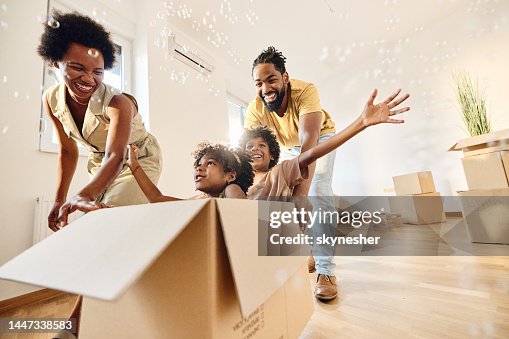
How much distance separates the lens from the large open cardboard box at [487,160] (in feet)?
Result: 4.17

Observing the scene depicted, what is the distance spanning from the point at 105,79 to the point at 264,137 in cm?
96

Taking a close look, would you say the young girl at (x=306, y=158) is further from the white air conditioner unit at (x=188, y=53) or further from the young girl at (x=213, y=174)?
the white air conditioner unit at (x=188, y=53)

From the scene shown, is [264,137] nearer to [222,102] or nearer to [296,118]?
[296,118]

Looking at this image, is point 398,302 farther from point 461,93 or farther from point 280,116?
point 461,93

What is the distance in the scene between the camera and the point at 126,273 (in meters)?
0.18

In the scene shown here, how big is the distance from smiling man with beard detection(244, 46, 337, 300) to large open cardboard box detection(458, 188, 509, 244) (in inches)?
37.3

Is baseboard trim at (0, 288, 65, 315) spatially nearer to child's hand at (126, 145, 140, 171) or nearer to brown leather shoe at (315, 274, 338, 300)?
child's hand at (126, 145, 140, 171)

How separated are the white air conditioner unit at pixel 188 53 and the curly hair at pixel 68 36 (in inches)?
35.3

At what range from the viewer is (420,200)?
2.22 metres

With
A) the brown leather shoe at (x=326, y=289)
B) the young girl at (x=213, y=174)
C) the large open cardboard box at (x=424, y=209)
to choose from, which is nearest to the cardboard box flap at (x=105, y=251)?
the young girl at (x=213, y=174)

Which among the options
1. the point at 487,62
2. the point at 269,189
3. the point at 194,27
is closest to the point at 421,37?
the point at 487,62

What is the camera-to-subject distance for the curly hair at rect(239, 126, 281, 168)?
38.8 inches

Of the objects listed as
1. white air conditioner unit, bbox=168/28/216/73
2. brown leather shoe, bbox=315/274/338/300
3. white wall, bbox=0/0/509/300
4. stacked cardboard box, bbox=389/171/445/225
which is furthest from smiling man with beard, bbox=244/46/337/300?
stacked cardboard box, bbox=389/171/445/225

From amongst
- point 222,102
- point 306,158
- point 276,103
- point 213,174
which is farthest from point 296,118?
point 222,102
